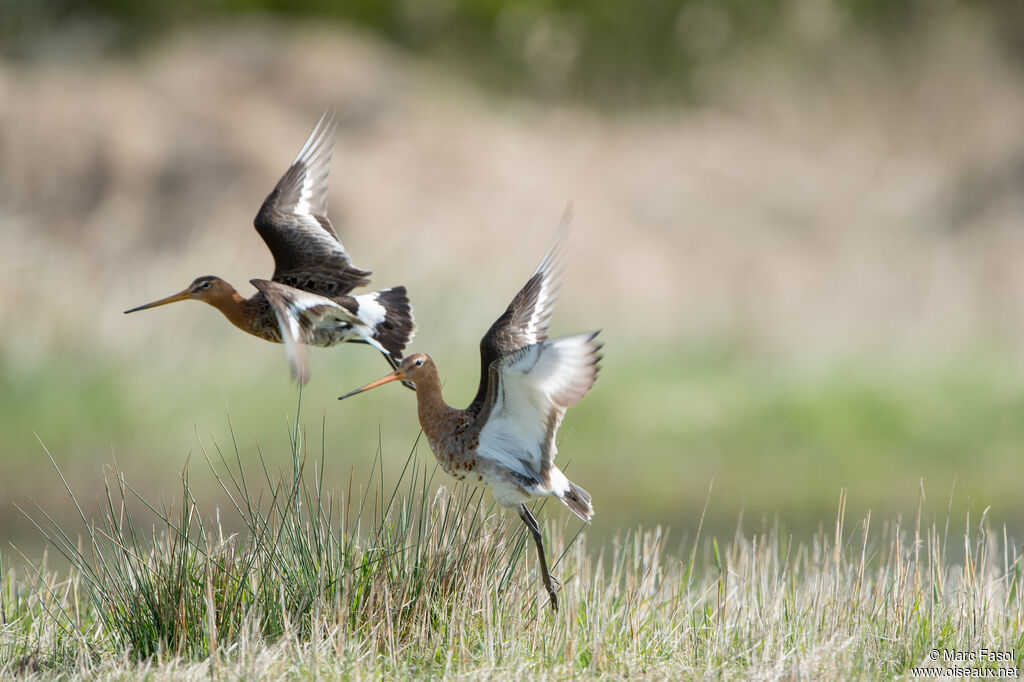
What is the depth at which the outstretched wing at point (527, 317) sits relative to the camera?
203 inches

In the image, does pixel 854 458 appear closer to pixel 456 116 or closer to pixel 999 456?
pixel 999 456

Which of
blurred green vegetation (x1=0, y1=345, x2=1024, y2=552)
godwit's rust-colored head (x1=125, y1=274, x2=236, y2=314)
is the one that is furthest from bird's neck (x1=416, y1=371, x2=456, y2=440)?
blurred green vegetation (x1=0, y1=345, x2=1024, y2=552)

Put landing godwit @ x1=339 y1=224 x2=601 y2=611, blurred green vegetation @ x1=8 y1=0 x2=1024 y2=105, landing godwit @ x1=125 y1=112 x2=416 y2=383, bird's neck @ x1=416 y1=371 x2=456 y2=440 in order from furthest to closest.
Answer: blurred green vegetation @ x1=8 y1=0 x2=1024 y2=105
bird's neck @ x1=416 y1=371 x2=456 y2=440
landing godwit @ x1=125 y1=112 x2=416 y2=383
landing godwit @ x1=339 y1=224 x2=601 y2=611

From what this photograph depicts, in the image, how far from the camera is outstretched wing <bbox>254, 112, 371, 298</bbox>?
583cm

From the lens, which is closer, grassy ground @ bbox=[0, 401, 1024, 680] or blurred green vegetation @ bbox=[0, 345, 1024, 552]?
grassy ground @ bbox=[0, 401, 1024, 680]

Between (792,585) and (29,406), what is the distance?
10.1m

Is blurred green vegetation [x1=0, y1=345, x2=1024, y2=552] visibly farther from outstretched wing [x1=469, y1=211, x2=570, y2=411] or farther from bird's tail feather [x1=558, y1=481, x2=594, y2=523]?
bird's tail feather [x1=558, y1=481, x2=594, y2=523]

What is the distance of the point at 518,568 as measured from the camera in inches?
224

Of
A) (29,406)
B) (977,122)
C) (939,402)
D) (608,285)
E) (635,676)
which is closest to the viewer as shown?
(635,676)

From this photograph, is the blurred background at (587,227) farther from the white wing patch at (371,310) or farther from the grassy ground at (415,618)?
the white wing patch at (371,310)

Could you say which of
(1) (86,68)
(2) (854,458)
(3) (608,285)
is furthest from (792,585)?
(1) (86,68)

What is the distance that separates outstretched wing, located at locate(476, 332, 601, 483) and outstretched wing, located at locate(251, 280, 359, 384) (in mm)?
755

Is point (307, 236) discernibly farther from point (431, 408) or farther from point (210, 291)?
point (431, 408)

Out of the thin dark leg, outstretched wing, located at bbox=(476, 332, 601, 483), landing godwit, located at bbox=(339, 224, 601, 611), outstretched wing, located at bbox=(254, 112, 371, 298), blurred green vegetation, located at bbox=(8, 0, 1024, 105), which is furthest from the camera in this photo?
blurred green vegetation, located at bbox=(8, 0, 1024, 105)
